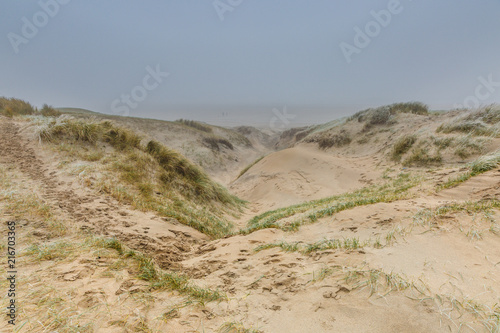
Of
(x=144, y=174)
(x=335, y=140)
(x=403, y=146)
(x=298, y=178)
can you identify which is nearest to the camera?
(x=144, y=174)

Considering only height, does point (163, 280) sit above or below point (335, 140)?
below

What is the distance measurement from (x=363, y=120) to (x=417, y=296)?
17.2 meters

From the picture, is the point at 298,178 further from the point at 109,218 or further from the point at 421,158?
the point at 109,218

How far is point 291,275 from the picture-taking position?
2064 mm

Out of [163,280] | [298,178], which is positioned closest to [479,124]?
[298,178]

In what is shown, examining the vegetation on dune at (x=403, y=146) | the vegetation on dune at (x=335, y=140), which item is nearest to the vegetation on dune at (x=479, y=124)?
the vegetation on dune at (x=403, y=146)

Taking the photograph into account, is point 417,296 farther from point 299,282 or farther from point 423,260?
point 299,282

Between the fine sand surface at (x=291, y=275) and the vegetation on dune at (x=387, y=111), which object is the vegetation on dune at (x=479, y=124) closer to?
the fine sand surface at (x=291, y=275)

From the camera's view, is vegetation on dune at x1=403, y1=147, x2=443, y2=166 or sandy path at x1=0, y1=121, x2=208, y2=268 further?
vegetation on dune at x1=403, y1=147, x2=443, y2=166

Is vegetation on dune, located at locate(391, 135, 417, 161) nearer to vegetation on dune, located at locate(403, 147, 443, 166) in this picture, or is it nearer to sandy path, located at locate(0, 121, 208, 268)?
vegetation on dune, located at locate(403, 147, 443, 166)

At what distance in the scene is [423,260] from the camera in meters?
1.95

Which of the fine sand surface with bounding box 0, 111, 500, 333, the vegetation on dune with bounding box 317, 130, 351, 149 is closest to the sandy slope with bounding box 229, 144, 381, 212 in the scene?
the vegetation on dune with bounding box 317, 130, 351, 149

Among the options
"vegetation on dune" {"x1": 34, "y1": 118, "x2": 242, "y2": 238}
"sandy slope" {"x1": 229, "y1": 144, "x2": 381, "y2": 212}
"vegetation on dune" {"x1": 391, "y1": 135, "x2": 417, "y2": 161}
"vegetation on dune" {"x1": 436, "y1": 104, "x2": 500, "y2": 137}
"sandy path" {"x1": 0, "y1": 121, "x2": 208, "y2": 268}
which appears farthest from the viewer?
"vegetation on dune" {"x1": 391, "y1": 135, "x2": 417, "y2": 161}

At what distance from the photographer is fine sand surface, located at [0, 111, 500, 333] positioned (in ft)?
4.75
